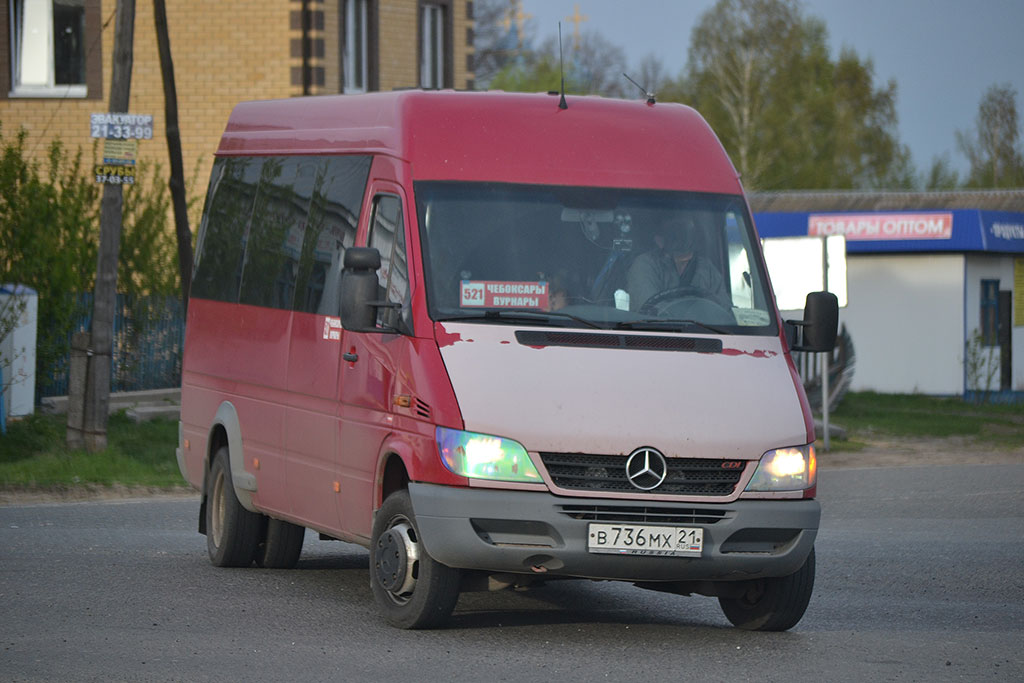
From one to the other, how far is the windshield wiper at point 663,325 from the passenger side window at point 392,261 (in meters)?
1.06

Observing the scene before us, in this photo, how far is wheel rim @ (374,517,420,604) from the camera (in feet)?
28.8

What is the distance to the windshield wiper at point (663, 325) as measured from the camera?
9.11 metres

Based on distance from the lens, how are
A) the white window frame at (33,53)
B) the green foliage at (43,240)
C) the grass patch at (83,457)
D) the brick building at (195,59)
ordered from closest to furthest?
the grass patch at (83,457) < the green foliage at (43,240) < the brick building at (195,59) < the white window frame at (33,53)

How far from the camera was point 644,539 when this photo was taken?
8.47 metres

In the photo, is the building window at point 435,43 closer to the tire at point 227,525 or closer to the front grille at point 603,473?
the tire at point 227,525

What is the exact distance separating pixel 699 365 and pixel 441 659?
191 centimetres

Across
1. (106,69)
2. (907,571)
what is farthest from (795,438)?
(106,69)

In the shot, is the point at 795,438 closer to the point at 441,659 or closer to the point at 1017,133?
the point at 441,659

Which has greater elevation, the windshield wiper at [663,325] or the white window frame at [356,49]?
the white window frame at [356,49]

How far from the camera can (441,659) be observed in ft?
26.8

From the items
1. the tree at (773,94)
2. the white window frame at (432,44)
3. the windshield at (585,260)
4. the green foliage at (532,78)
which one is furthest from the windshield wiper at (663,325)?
the tree at (773,94)

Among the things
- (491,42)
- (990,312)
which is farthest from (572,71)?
(990,312)

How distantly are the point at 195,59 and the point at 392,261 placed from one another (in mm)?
24352

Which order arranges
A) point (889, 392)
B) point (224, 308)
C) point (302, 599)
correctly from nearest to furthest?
point (302, 599), point (224, 308), point (889, 392)
